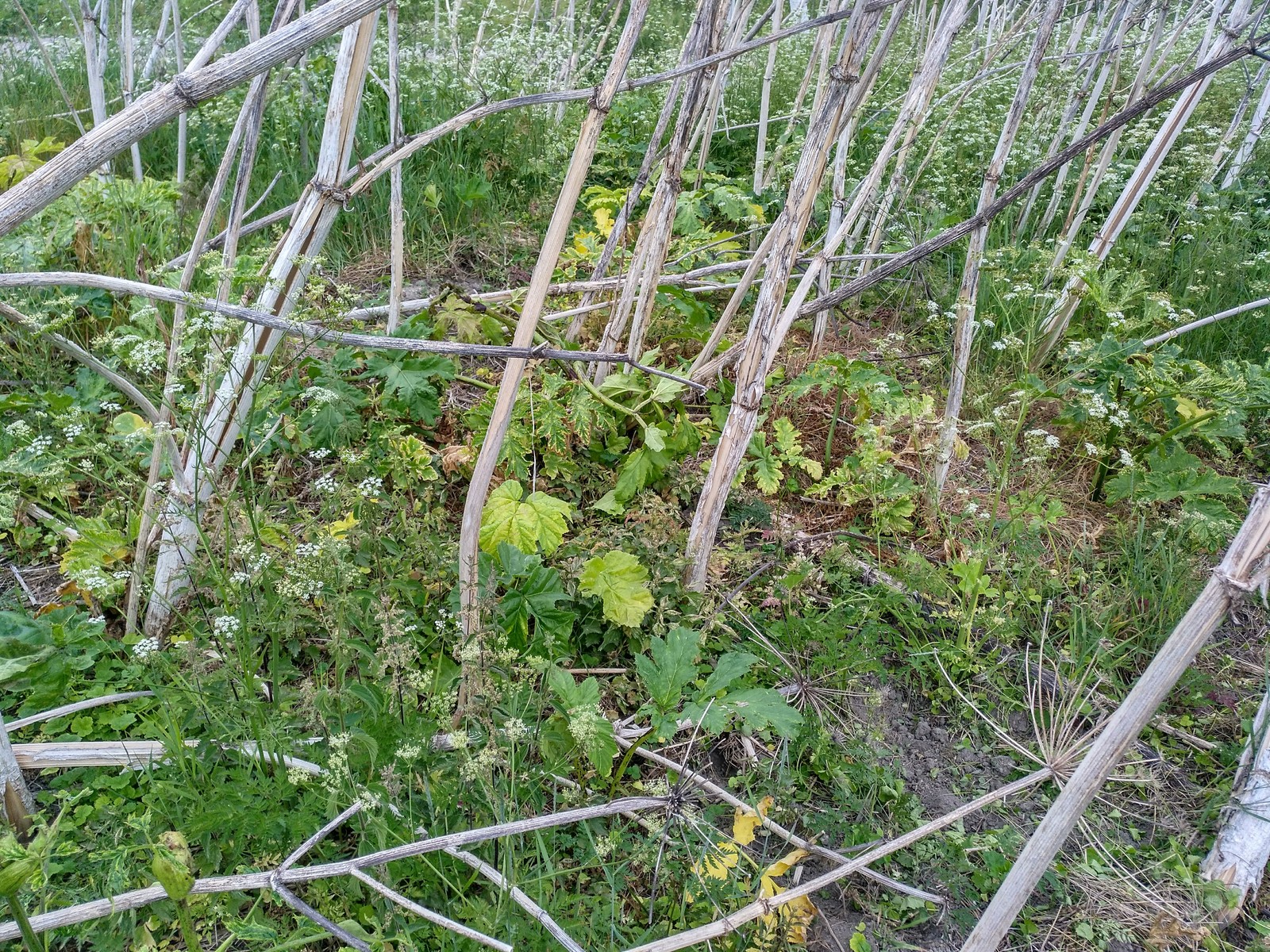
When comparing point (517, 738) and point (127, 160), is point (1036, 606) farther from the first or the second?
point (127, 160)

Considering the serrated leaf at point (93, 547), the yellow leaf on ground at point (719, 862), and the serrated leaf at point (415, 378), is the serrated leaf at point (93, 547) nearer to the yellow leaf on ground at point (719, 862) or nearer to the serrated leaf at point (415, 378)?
the serrated leaf at point (415, 378)

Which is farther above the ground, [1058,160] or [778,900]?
[1058,160]

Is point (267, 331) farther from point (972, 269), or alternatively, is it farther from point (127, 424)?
point (972, 269)

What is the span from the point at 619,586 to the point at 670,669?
1.12ft

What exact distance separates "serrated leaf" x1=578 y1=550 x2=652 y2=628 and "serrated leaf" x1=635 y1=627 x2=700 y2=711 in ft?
0.78

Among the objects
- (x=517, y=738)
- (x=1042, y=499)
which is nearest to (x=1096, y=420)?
(x=1042, y=499)

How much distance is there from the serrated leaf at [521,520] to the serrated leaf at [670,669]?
1.51ft

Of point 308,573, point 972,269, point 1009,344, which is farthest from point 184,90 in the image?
point 1009,344

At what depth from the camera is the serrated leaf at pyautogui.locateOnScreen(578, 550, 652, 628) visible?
2.11m

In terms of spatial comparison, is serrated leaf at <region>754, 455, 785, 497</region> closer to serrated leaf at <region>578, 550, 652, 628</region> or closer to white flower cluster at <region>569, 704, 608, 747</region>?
serrated leaf at <region>578, 550, 652, 628</region>

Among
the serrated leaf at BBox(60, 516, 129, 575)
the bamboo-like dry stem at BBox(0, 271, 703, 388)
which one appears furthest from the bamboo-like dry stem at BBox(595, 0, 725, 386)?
the serrated leaf at BBox(60, 516, 129, 575)

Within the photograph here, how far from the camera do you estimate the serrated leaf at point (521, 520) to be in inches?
86.0

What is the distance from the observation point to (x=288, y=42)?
1.05m

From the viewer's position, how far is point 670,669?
185 cm
